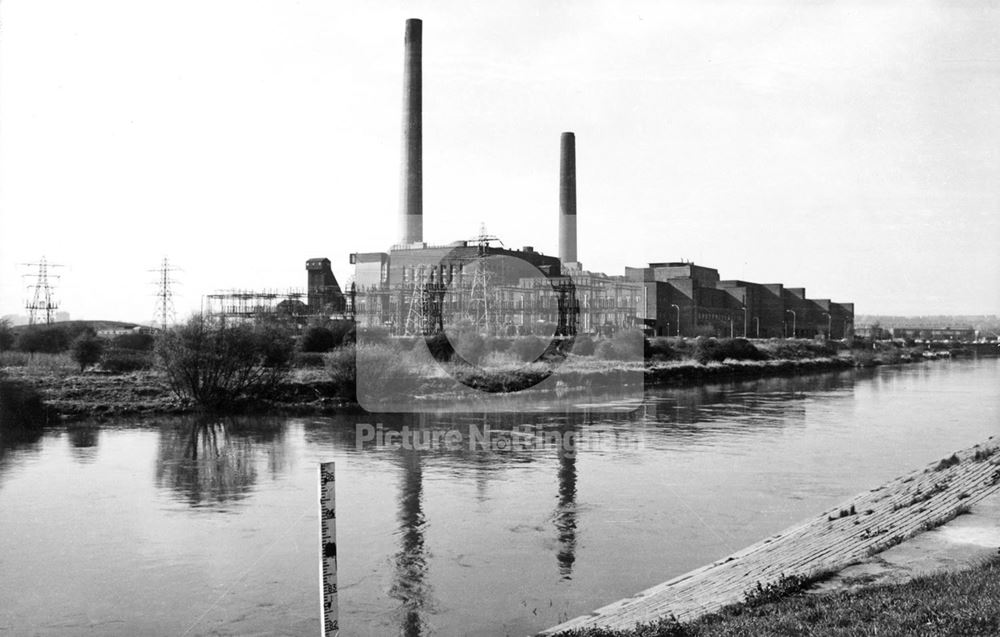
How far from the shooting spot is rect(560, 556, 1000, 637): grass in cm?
460

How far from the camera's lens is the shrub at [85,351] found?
31.3 metres

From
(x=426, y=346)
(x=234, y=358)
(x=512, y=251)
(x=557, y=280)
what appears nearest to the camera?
(x=234, y=358)

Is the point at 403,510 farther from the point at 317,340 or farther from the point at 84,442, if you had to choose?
the point at 317,340

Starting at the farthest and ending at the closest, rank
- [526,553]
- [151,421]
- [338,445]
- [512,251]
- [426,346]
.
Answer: [512,251]
[426,346]
[151,421]
[338,445]
[526,553]

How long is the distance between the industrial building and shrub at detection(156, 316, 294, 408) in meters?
11.8

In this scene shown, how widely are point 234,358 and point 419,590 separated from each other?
1773 cm

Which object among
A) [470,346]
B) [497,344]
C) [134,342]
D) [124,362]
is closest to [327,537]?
[470,346]

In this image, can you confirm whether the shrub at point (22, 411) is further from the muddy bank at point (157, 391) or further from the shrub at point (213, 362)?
the shrub at point (213, 362)

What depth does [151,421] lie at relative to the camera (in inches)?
866

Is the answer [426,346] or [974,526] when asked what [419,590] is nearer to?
[974,526]

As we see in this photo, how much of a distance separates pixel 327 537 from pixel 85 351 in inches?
1203

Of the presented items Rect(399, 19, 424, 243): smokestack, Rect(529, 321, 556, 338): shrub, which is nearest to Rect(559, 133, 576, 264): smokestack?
Rect(399, 19, 424, 243): smokestack

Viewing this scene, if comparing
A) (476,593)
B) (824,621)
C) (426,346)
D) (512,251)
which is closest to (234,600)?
(476,593)

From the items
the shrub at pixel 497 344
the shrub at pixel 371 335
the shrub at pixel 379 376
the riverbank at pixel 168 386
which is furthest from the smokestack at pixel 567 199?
the shrub at pixel 379 376
